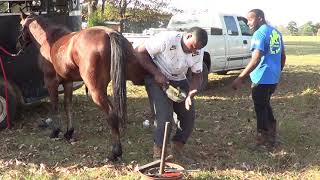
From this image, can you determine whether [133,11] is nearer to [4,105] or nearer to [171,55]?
[4,105]

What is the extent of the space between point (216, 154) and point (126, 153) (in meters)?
1.25

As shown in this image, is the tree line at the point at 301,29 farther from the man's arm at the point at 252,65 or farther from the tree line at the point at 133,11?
the man's arm at the point at 252,65

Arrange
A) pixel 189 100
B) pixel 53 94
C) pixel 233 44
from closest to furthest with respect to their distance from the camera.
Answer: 1. pixel 189 100
2. pixel 53 94
3. pixel 233 44

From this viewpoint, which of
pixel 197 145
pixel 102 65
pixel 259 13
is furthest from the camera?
pixel 197 145

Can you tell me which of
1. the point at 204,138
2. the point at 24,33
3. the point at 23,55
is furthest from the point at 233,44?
the point at 24,33

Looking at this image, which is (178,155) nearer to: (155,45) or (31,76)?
(155,45)

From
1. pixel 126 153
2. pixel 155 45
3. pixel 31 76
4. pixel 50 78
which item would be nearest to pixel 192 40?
pixel 155 45

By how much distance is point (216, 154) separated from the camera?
6.67 metres

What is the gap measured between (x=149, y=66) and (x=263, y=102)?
6.64ft

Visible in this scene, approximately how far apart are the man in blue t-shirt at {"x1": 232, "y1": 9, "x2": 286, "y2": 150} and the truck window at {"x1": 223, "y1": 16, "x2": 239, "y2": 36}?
6.17 m

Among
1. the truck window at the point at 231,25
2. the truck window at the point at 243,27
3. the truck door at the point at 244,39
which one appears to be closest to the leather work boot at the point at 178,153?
the truck window at the point at 231,25

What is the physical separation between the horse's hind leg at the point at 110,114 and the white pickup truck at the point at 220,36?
5495 millimetres

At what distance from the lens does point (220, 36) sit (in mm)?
12438

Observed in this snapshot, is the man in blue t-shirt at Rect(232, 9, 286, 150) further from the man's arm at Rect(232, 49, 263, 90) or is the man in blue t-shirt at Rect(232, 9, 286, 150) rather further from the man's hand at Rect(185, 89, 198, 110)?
the man's hand at Rect(185, 89, 198, 110)
